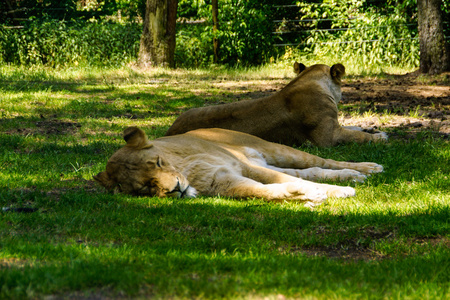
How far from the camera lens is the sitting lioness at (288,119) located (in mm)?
7438

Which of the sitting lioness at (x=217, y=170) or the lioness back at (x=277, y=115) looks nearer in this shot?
the sitting lioness at (x=217, y=170)

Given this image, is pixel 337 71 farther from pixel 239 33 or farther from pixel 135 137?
pixel 239 33

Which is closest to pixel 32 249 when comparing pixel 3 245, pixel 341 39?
pixel 3 245

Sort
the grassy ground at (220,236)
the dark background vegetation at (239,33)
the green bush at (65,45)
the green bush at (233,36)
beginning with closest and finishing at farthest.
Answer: the grassy ground at (220,236), the dark background vegetation at (239,33), the green bush at (65,45), the green bush at (233,36)

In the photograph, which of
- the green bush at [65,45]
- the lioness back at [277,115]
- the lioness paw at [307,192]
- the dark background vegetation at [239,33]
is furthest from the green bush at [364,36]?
the lioness paw at [307,192]

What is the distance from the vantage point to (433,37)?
43.7ft

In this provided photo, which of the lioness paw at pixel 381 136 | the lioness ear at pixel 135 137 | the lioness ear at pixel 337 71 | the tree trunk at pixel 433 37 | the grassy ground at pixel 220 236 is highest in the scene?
the tree trunk at pixel 433 37

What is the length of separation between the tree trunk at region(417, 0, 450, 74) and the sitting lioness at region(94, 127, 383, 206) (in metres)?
8.73

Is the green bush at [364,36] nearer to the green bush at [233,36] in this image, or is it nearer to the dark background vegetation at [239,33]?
the dark background vegetation at [239,33]

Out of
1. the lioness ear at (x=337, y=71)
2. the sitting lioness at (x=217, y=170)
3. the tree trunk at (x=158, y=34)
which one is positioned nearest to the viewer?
the sitting lioness at (x=217, y=170)

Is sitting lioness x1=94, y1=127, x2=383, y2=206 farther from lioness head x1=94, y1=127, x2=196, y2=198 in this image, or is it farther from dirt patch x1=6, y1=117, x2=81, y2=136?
dirt patch x1=6, y1=117, x2=81, y2=136

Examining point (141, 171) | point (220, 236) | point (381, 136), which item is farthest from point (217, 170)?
point (381, 136)

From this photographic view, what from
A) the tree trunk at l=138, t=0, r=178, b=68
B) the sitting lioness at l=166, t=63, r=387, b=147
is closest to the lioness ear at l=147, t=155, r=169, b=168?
the sitting lioness at l=166, t=63, r=387, b=147

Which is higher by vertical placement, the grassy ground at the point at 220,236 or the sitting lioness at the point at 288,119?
the sitting lioness at the point at 288,119
